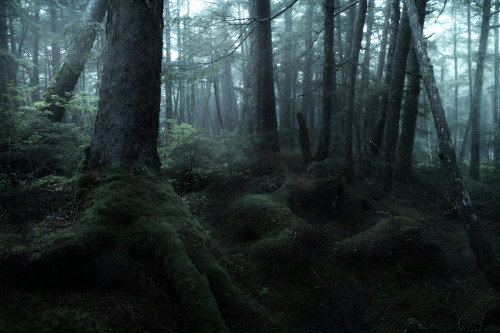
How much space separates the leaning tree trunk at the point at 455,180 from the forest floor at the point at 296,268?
0.42 meters

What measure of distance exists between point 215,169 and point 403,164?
851 centimetres

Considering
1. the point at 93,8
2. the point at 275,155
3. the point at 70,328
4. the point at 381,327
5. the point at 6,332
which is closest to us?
the point at 6,332

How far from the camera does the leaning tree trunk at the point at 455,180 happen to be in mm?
4410

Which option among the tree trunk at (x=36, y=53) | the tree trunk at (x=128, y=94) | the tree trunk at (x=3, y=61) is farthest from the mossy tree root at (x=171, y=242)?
the tree trunk at (x=36, y=53)

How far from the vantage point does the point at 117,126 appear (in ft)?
14.6

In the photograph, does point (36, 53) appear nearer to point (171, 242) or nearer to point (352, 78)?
point (352, 78)

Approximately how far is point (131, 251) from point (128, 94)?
7.84 feet

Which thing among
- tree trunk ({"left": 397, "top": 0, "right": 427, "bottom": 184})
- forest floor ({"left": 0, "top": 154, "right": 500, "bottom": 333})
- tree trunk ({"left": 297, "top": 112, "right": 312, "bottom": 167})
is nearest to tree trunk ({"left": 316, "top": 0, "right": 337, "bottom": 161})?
tree trunk ({"left": 297, "top": 112, "right": 312, "bottom": 167})

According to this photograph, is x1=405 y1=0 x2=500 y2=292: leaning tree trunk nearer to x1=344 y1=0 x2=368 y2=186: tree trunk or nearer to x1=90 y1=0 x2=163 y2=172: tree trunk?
x1=344 y1=0 x2=368 y2=186: tree trunk

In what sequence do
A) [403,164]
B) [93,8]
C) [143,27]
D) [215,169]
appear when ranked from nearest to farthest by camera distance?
[143,27]
[215,169]
[93,8]
[403,164]

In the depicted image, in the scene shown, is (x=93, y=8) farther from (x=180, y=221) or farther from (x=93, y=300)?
(x=93, y=300)

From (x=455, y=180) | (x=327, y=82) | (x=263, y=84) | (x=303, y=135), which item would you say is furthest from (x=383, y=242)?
(x=263, y=84)

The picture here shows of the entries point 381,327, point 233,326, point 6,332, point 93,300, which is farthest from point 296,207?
point 6,332

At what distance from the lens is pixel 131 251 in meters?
3.36
